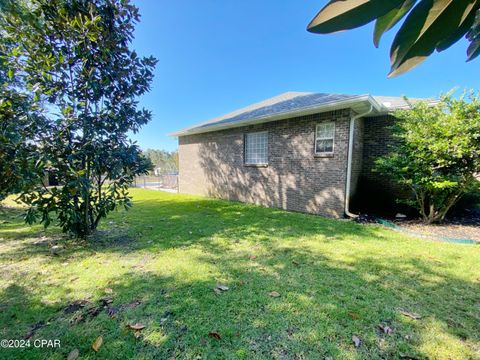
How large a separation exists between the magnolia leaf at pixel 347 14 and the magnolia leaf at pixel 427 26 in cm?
10

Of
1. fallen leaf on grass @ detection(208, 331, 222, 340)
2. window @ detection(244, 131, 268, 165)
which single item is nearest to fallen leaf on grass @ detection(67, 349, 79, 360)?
fallen leaf on grass @ detection(208, 331, 222, 340)

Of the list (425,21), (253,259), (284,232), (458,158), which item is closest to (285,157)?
(284,232)

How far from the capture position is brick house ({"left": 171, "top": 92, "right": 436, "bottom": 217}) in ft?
20.6

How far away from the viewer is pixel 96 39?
3.66 metres

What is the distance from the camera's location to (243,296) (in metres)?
2.44

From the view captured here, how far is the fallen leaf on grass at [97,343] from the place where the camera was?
5.66ft

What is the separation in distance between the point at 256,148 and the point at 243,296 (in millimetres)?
6926

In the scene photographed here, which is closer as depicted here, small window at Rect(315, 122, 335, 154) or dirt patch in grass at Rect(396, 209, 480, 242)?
dirt patch in grass at Rect(396, 209, 480, 242)

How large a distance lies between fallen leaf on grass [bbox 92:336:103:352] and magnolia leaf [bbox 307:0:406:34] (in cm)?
248

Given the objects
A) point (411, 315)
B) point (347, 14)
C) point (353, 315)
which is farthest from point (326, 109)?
point (347, 14)

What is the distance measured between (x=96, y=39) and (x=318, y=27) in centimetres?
450

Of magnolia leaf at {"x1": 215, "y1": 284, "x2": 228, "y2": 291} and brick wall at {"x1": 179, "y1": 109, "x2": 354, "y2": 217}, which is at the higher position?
brick wall at {"x1": 179, "y1": 109, "x2": 354, "y2": 217}

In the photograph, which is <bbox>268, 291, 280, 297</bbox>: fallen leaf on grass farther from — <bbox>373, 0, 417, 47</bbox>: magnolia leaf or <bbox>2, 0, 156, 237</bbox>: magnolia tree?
<bbox>2, 0, 156, 237</bbox>: magnolia tree

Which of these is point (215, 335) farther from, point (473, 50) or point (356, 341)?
point (473, 50)
